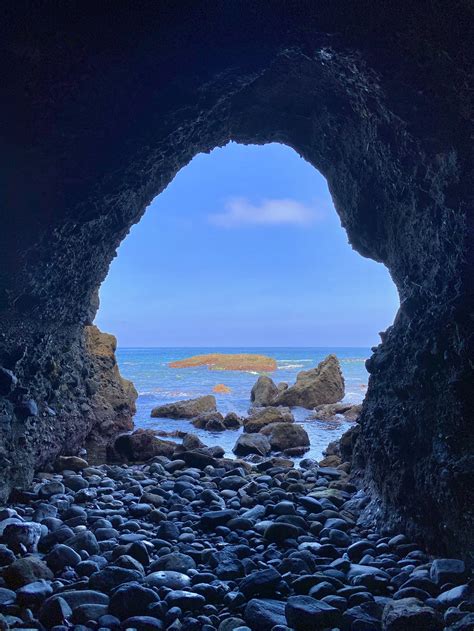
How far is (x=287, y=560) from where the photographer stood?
283 centimetres

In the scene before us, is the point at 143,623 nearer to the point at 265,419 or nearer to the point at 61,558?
the point at 61,558

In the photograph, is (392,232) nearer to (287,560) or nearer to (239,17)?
(239,17)

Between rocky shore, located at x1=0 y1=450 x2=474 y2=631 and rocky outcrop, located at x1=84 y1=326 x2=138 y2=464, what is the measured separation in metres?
2.27

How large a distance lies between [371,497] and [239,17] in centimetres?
403

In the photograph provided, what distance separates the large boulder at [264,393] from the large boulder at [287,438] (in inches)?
270

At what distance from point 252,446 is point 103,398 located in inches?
102

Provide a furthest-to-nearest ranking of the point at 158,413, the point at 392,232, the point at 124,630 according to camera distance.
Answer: the point at 158,413 → the point at 392,232 → the point at 124,630

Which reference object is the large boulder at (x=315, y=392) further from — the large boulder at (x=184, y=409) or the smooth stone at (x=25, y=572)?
the smooth stone at (x=25, y=572)

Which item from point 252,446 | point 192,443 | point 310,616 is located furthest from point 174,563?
point 252,446

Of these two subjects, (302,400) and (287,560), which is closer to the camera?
(287,560)

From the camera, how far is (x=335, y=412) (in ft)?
41.5

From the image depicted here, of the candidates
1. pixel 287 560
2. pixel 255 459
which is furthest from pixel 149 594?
pixel 255 459

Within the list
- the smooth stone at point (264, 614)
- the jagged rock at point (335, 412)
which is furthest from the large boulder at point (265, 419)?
the smooth stone at point (264, 614)

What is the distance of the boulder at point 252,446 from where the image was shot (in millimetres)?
7496
